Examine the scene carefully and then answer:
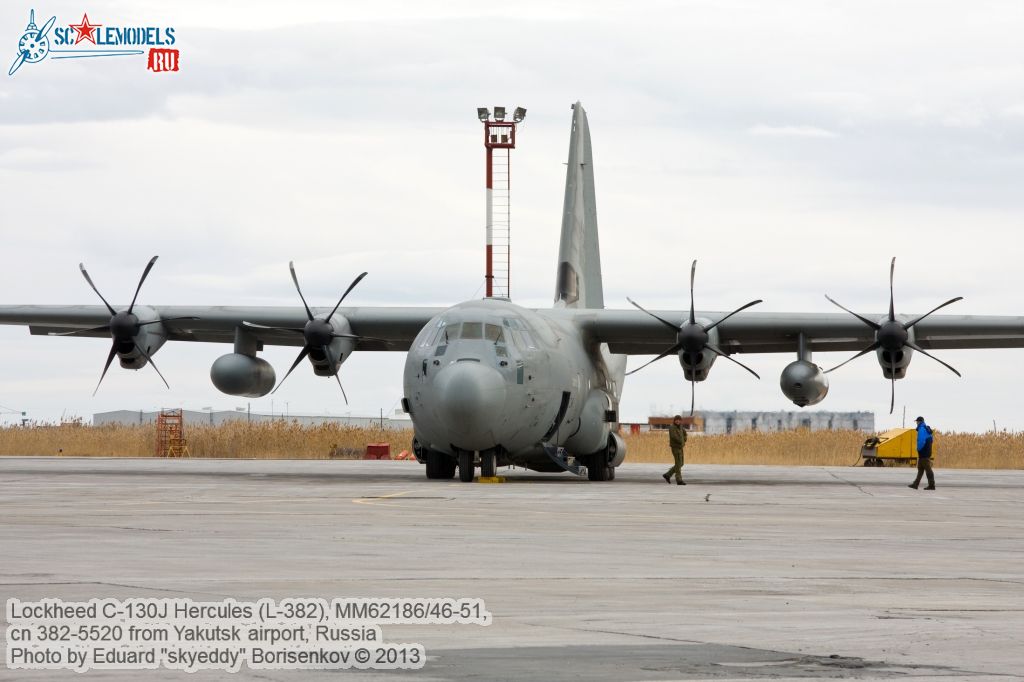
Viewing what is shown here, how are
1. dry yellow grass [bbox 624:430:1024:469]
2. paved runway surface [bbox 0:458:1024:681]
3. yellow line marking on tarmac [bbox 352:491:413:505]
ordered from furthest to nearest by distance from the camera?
1. dry yellow grass [bbox 624:430:1024:469]
2. yellow line marking on tarmac [bbox 352:491:413:505]
3. paved runway surface [bbox 0:458:1024:681]

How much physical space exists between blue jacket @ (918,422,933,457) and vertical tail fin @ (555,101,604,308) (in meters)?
10.1

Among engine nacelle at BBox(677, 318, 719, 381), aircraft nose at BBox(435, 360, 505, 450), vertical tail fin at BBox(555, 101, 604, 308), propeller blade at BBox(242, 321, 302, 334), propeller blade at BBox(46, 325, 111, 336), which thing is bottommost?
aircraft nose at BBox(435, 360, 505, 450)

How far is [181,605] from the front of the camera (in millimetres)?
7832

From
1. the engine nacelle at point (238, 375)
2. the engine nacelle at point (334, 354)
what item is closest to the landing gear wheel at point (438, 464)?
the engine nacelle at point (334, 354)

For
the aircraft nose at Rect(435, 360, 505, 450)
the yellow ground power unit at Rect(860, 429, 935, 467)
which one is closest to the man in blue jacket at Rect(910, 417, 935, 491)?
the aircraft nose at Rect(435, 360, 505, 450)

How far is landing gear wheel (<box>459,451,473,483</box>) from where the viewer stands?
27.5 meters

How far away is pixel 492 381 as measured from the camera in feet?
84.6

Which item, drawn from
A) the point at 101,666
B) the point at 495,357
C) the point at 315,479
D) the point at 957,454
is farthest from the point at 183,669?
the point at 957,454

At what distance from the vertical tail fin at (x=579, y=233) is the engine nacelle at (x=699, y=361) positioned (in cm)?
468

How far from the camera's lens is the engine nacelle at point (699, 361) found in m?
31.0

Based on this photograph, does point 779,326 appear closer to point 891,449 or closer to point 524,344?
point 524,344

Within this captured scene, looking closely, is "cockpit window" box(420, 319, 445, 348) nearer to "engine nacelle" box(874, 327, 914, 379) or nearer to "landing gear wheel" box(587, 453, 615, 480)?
"landing gear wheel" box(587, 453, 615, 480)

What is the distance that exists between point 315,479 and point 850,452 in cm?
3337

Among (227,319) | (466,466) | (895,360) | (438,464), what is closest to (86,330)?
(227,319)
